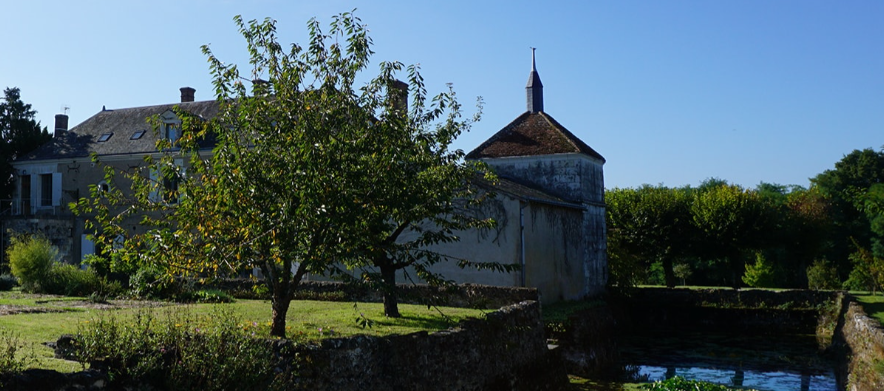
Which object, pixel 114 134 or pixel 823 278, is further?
pixel 823 278

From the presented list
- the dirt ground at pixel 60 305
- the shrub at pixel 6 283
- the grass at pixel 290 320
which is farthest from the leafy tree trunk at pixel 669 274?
the shrub at pixel 6 283

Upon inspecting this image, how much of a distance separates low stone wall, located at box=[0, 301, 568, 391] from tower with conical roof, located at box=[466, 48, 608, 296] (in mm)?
12006

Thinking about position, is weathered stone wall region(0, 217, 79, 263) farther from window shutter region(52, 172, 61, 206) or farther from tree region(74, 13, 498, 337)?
tree region(74, 13, 498, 337)

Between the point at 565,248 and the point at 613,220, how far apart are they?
40.2 feet

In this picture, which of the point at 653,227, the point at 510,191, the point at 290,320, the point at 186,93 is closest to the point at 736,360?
the point at 510,191

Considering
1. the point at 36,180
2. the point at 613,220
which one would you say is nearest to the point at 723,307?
the point at 613,220

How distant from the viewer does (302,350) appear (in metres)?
8.94

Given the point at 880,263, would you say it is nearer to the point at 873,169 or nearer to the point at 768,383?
the point at 768,383

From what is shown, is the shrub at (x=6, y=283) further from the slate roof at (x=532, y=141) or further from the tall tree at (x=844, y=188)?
the tall tree at (x=844, y=188)

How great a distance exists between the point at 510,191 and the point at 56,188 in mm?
20514

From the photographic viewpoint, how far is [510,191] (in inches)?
872

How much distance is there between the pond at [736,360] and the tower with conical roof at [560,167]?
3.70m

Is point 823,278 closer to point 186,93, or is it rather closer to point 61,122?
point 186,93

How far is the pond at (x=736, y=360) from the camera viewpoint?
756 inches
